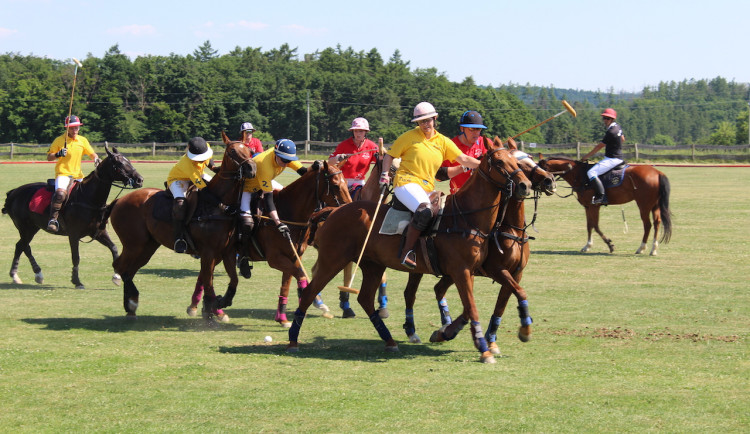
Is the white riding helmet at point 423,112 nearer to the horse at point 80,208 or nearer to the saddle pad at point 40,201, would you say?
the horse at point 80,208

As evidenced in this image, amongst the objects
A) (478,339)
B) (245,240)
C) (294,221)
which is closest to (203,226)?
(245,240)

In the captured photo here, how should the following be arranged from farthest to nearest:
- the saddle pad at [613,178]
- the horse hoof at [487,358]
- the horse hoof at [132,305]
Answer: the saddle pad at [613,178]
the horse hoof at [132,305]
the horse hoof at [487,358]

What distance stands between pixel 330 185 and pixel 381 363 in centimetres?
297

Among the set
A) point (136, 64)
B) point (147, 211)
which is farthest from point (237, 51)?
point (147, 211)

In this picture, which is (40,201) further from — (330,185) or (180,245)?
(330,185)

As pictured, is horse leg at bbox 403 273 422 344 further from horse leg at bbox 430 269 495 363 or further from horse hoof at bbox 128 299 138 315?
horse hoof at bbox 128 299 138 315

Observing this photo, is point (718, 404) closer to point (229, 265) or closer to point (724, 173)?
point (229, 265)

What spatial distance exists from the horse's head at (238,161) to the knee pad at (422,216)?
242 centimetres

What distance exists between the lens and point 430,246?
941 centimetres

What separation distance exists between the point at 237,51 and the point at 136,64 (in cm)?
3406

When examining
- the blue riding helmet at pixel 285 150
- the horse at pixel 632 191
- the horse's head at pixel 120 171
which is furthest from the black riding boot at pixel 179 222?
the horse at pixel 632 191

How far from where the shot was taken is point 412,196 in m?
9.41

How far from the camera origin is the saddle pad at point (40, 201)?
1527 cm

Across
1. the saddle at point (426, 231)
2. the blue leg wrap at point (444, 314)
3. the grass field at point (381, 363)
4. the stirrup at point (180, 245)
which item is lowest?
the grass field at point (381, 363)
